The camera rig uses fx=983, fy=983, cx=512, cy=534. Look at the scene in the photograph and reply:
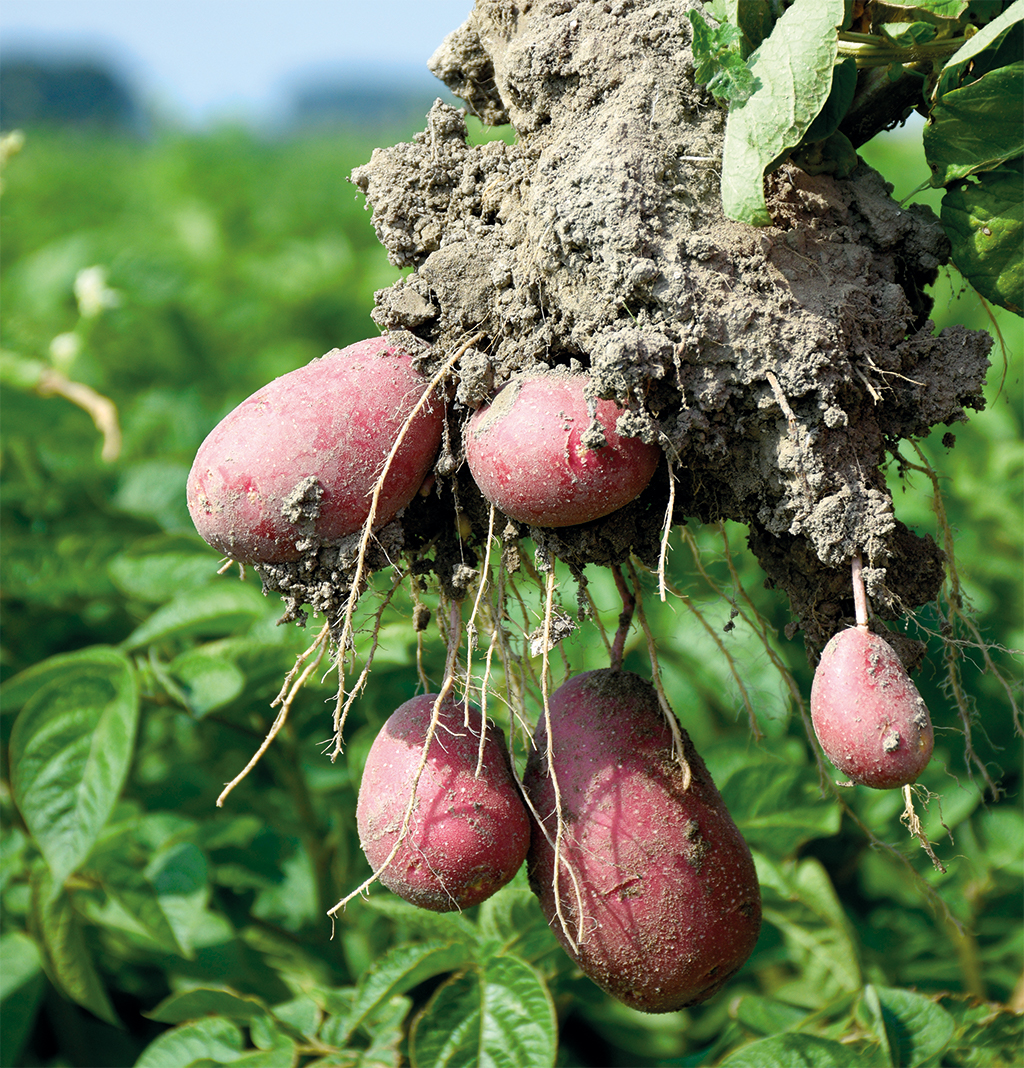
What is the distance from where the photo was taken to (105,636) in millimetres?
2152

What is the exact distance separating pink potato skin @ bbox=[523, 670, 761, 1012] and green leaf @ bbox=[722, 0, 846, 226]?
50 cm

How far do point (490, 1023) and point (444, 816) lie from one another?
452 millimetres

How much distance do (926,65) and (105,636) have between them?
1905 mm

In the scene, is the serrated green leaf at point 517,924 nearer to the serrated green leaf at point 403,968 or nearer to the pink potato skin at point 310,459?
the serrated green leaf at point 403,968

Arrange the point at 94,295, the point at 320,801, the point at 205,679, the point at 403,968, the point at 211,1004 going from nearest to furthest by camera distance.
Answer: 1. the point at 403,968
2. the point at 211,1004
3. the point at 205,679
4. the point at 320,801
5. the point at 94,295

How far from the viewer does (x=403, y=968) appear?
49.1 inches

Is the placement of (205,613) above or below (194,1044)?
above

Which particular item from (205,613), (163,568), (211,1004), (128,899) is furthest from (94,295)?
(211,1004)

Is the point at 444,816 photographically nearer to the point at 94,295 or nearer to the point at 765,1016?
the point at 765,1016

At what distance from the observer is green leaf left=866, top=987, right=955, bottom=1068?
1.13m

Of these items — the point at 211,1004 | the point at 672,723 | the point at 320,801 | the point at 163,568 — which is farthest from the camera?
the point at 320,801

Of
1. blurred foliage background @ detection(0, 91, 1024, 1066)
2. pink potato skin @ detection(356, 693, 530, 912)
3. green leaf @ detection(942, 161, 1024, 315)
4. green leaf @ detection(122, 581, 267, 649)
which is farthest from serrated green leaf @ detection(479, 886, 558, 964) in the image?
green leaf @ detection(942, 161, 1024, 315)

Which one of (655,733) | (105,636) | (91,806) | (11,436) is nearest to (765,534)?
(655,733)

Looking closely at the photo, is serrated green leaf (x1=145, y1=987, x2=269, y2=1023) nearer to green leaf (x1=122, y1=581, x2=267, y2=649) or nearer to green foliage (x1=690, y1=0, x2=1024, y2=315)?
green leaf (x1=122, y1=581, x2=267, y2=649)
